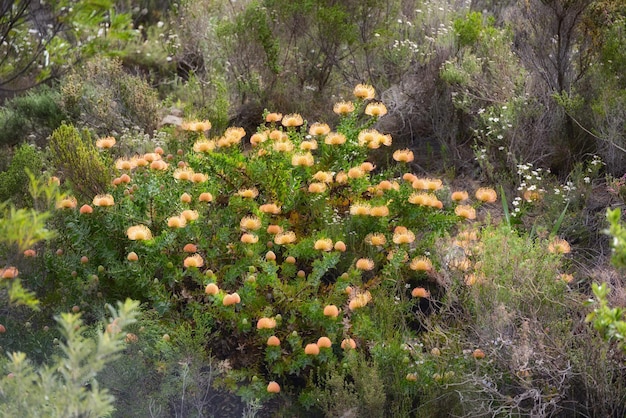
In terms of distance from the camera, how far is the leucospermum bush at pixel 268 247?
3762mm

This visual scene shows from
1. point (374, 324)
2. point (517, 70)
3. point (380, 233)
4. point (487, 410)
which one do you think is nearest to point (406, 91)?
point (517, 70)

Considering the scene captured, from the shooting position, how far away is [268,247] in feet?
13.6

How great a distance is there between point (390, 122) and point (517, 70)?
1059mm

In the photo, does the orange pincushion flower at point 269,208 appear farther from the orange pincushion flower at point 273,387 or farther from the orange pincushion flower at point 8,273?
the orange pincushion flower at point 8,273

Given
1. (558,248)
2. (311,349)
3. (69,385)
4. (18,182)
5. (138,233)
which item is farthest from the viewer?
(18,182)

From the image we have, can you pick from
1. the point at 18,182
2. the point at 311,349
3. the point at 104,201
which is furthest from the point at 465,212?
the point at 18,182

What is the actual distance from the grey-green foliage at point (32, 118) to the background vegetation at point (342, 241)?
0.15 meters

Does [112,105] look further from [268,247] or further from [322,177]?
[268,247]

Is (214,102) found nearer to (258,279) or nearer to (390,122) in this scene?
(390,122)

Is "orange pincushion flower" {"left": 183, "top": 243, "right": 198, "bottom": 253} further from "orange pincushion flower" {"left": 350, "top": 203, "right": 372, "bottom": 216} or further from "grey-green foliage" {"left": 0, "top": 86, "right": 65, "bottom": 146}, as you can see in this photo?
"grey-green foliage" {"left": 0, "top": 86, "right": 65, "bottom": 146}

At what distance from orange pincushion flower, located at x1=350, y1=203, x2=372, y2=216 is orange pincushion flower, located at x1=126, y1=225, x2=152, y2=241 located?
1086 mm

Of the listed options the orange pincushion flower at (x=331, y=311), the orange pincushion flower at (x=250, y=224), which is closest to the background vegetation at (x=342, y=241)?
the orange pincushion flower at (x=250, y=224)

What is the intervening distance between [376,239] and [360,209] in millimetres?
201

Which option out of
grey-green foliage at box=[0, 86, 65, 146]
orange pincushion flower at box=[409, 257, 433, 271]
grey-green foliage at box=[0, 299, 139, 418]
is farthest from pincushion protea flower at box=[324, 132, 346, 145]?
grey-green foliage at box=[0, 86, 65, 146]
